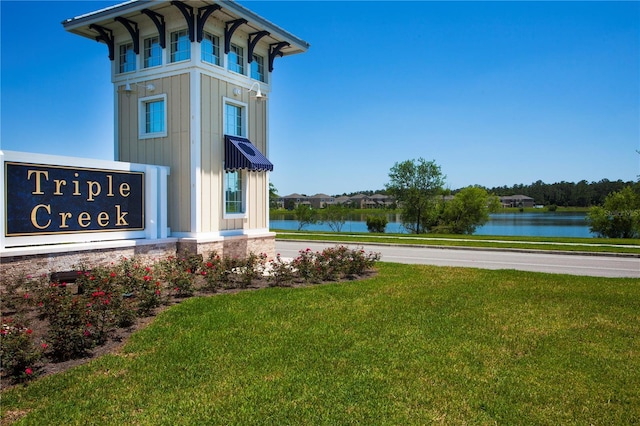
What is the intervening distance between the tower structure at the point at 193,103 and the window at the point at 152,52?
29mm

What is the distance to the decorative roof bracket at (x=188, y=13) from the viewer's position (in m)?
11.5

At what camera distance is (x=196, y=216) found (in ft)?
39.7

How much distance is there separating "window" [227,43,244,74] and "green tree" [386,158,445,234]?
111 feet

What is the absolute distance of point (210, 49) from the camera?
12.6 meters

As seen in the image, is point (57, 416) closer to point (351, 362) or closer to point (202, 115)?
point (351, 362)

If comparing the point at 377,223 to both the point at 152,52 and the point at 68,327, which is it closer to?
the point at 152,52

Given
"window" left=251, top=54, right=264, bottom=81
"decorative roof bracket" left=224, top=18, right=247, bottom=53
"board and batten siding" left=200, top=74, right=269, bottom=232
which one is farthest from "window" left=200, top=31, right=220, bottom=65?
"window" left=251, top=54, right=264, bottom=81

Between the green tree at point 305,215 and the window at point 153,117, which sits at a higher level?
the window at point 153,117

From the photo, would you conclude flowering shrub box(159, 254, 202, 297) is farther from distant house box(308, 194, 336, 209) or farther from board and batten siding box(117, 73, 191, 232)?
distant house box(308, 194, 336, 209)

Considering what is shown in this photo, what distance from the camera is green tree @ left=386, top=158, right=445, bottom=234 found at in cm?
4528

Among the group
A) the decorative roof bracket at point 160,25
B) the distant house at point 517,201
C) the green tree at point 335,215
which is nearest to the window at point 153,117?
the decorative roof bracket at point 160,25

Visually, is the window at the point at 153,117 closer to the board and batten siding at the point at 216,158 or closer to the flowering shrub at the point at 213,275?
the board and batten siding at the point at 216,158

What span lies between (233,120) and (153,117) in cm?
228

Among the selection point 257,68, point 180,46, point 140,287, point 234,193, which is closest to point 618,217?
point 257,68
